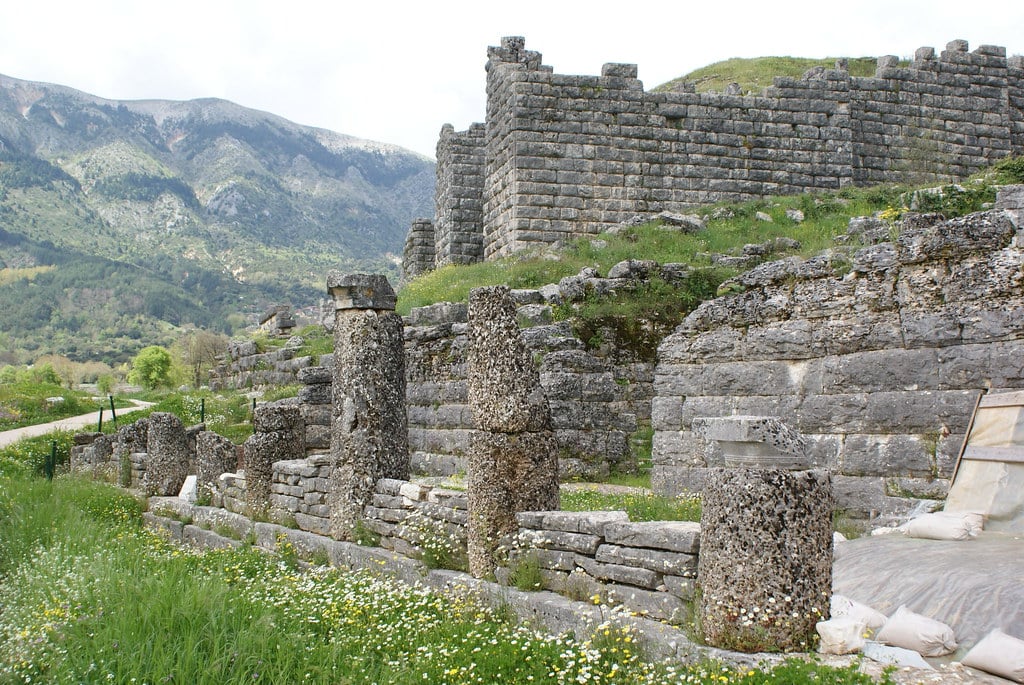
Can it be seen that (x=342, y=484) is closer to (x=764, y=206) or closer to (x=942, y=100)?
(x=764, y=206)

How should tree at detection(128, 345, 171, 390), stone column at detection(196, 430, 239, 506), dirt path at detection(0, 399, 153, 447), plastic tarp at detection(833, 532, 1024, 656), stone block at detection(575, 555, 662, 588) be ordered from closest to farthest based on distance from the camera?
1. plastic tarp at detection(833, 532, 1024, 656)
2. stone block at detection(575, 555, 662, 588)
3. stone column at detection(196, 430, 239, 506)
4. dirt path at detection(0, 399, 153, 447)
5. tree at detection(128, 345, 171, 390)

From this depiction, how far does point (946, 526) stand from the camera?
720cm

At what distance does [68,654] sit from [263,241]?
14596 centimetres

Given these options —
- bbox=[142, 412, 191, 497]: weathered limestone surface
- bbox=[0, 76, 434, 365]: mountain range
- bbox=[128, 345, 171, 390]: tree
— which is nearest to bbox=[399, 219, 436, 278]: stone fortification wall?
bbox=[142, 412, 191, 497]: weathered limestone surface

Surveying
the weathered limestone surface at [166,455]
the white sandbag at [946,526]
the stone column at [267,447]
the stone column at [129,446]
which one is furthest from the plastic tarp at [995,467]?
the stone column at [129,446]

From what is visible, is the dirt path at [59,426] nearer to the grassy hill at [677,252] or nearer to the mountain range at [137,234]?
the grassy hill at [677,252]

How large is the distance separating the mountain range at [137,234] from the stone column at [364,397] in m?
84.8

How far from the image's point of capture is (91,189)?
484 ft

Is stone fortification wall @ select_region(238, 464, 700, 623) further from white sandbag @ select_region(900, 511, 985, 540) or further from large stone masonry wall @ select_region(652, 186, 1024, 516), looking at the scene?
large stone masonry wall @ select_region(652, 186, 1024, 516)

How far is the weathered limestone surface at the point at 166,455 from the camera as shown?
602 inches

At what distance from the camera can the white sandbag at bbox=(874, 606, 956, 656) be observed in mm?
5281

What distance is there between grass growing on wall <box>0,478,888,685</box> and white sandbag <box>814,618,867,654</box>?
24 cm

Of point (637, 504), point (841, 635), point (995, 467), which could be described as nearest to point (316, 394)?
point (637, 504)

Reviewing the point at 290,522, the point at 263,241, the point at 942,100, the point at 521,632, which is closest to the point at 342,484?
the point at 290,522
